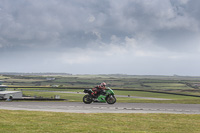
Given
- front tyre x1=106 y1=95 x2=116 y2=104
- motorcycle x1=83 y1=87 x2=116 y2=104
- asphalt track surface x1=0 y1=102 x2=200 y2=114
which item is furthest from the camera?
asphalt track surface x1=0 y1=102 x2=200 y2=114

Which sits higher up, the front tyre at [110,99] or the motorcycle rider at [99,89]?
the motorcycle rider at [99,89]

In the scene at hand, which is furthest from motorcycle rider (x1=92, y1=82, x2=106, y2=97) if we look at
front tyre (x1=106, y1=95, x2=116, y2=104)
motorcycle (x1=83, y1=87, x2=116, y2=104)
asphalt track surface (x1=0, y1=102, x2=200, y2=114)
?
asphalt track surface (x1=0, y1=102, x2=200, y2=114)

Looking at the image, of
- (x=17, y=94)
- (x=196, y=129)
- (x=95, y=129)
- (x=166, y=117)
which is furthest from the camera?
(x=17, y=94)

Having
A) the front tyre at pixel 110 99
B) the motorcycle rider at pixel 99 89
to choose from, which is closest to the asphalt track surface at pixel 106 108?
the front tyre at pixel 110 99

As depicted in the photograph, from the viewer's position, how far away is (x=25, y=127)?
615 inches

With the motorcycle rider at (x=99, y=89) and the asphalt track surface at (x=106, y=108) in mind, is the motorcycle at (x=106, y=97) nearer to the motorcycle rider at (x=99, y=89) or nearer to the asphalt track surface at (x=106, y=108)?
the motorcycle rider at (x=99, y=89)

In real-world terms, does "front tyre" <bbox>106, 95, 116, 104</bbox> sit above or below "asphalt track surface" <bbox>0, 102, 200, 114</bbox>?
above

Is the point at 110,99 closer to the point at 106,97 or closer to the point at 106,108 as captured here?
the point at 106,97

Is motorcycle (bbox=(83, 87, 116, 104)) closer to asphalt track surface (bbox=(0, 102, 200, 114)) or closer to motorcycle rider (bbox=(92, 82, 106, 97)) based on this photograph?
motorcycle rider (bbox=(92, 82, 106, 97))

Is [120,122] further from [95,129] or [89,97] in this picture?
[89,97]

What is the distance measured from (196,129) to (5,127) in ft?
44.1

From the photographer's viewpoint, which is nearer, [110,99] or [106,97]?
[106,97]

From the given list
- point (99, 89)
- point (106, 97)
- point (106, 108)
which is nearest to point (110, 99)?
point (106, 97)

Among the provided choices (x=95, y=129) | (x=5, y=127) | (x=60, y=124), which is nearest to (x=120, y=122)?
(x=95, y=129)
